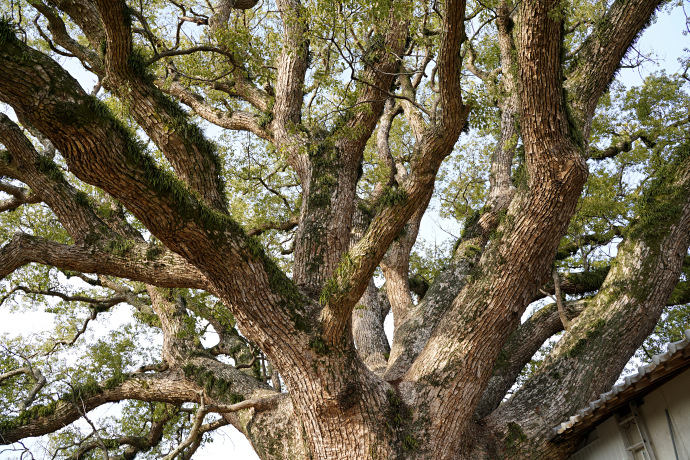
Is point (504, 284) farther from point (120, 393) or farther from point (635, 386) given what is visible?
point (120, 393)

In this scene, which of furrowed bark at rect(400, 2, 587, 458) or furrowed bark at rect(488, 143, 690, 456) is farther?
furrowed bark at rect(488, 143, 690, 456)

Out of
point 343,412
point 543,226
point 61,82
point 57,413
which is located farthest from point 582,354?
point 57,413

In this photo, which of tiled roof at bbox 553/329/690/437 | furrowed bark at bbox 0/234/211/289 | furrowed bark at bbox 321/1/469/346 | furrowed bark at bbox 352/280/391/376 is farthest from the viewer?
furrowed bark at bbox 352/280/391/376

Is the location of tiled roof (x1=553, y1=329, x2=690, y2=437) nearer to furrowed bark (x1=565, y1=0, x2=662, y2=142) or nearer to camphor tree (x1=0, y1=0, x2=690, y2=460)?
camphor tree (x1=0, y1=0, x2=690, y2=460)

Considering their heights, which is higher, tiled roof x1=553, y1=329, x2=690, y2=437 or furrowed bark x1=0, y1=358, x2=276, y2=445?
furrowed bark x1=0, y1=358, x2=276, y2=445

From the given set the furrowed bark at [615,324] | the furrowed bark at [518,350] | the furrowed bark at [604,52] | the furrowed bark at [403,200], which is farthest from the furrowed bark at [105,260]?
the furrowed bark at [604,52]

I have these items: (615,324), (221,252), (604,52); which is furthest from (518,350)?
(221,252)

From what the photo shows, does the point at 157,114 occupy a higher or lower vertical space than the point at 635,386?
higher

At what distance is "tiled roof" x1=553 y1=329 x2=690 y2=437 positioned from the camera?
4.27m

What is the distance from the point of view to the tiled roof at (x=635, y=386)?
4.27 metres

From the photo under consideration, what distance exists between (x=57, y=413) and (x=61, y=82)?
509 centimetres

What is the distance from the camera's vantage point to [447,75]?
5012 millimetres

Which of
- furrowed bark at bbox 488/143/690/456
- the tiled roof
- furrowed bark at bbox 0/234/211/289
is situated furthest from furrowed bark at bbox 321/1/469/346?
the tiled roof

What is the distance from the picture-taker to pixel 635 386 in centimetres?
483
